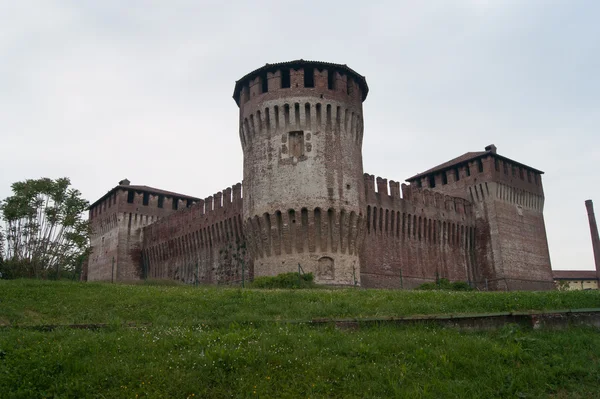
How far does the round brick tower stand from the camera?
25.7m

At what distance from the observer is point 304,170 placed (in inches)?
1030

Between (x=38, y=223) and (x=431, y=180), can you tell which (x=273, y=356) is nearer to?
(x=38, y=223)

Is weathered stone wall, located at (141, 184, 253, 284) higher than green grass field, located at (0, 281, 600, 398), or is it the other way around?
weathered stone wall, located at (141, 184, 253, 284)

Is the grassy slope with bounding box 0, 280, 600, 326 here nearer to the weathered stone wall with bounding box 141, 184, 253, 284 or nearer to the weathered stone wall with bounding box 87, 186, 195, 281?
the weathered stone wall with bounding box 141, 184, 253, 284

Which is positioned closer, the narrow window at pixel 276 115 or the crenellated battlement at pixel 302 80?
the narrow window at pixel 276 115

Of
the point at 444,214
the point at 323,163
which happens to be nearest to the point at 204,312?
the point at 323,163

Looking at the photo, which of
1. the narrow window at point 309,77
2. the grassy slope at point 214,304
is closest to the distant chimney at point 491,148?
the narrow window at point 309,77

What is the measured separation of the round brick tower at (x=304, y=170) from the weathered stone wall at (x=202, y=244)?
377 centimetres

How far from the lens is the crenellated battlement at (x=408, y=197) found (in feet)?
105

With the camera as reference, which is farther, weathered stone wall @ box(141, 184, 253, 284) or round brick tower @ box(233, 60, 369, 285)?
weathered stone wall @ box(141, 184, 253, 284)

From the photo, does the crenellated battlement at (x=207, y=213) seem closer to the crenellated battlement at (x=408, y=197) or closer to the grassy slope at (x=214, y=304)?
the crenellated battlement at (x=408, y=197)

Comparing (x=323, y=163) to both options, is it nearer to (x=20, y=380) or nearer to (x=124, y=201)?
(x=20, y=380)

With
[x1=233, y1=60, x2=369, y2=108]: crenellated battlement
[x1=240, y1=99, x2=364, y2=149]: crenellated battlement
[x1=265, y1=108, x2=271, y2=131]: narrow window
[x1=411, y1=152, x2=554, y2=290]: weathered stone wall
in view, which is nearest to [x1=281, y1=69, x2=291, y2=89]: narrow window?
[x1=233, y1=60, x2=369, y2=108]: crenellated battlement

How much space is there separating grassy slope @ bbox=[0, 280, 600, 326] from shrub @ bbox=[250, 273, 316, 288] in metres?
6.03
